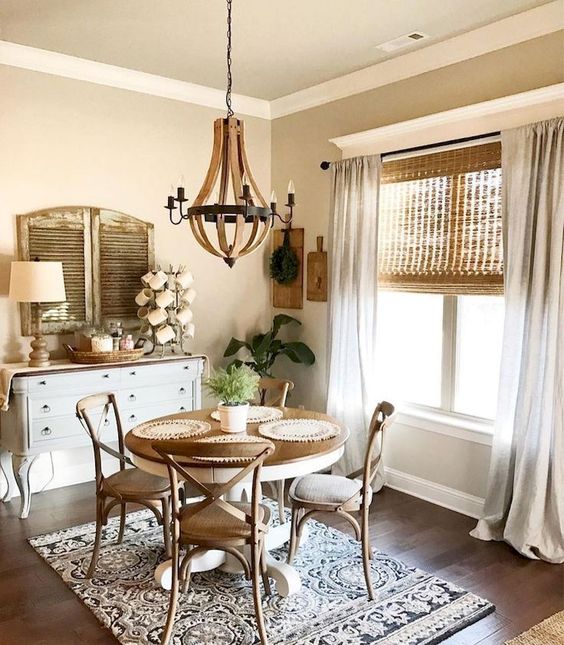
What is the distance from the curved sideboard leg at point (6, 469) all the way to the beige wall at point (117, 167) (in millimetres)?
197

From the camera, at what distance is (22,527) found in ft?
12.3

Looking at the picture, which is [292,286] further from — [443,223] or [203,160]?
[443,223]

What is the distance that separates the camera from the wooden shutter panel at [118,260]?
14.7ft

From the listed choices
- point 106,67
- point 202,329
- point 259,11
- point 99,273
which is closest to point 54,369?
point 99,273

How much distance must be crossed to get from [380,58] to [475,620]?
344cm

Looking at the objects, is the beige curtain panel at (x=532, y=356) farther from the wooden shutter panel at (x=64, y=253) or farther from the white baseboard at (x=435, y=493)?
the wooden shutter panel at (x=64, y=253)

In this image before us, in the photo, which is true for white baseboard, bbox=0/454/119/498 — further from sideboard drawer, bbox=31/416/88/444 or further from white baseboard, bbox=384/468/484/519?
white baseboard, bbox=384/468/484/519

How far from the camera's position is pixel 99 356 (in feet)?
13.6

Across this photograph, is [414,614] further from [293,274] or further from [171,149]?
[171,149]

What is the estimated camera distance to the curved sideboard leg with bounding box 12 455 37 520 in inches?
152

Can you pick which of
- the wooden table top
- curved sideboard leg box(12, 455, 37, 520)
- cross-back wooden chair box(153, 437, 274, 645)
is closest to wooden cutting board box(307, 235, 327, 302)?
the wooden table top

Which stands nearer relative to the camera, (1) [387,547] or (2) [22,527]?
(1) [387,547]

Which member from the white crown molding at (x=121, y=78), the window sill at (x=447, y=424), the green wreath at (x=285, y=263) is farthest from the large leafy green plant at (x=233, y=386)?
the white crown molding at (x=121, y=78)

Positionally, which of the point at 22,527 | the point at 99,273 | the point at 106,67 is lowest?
the point at 22,527
